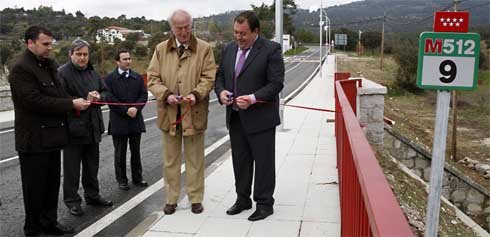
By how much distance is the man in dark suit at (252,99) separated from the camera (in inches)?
185

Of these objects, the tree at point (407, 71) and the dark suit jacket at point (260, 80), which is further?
the tree at point (407, 71)

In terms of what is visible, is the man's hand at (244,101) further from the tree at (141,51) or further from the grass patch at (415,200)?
the tree at (141,51)

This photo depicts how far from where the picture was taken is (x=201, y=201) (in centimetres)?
526

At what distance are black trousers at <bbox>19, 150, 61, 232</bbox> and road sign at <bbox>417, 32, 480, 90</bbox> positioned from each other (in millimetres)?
3337

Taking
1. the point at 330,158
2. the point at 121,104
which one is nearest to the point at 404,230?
the point at 121,104

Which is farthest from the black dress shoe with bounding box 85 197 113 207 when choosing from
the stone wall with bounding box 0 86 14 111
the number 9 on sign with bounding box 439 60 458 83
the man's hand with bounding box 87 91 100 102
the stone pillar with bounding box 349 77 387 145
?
the stone wall with bounding box 0 86 14 111

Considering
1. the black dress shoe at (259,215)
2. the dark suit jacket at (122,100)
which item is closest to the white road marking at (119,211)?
the dark suit jacket at (122,100)

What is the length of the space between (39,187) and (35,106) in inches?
30.0

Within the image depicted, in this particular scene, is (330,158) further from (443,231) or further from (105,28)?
(105,28)

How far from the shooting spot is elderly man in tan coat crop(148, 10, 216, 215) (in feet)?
15.8

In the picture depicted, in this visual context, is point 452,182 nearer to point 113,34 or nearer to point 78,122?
point 78,122

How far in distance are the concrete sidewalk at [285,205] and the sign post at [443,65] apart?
1651 mm

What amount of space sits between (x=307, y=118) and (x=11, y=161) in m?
7.00

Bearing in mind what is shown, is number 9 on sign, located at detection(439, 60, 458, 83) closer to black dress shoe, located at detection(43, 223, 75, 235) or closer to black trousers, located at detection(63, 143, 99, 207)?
black dress shoe, located at detection(43, 223, 75, 235)
